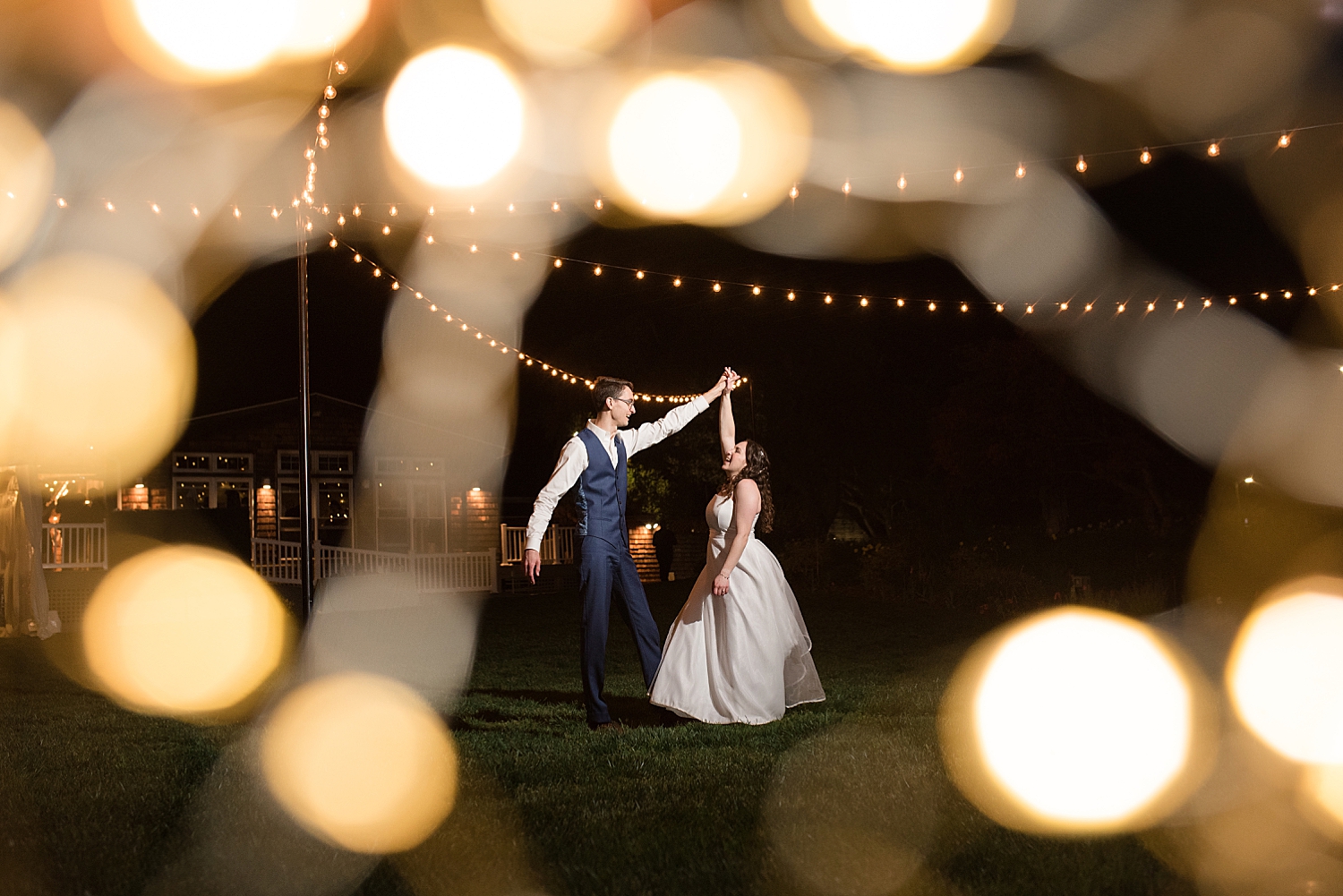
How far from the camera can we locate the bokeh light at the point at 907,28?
9.45 meters

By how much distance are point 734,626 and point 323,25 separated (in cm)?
606

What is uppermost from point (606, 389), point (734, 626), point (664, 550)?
point (606, 389)

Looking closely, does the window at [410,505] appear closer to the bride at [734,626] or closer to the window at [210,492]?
the window at [210,492]

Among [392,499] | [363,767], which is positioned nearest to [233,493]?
[392,499]

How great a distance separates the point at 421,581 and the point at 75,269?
12.9m

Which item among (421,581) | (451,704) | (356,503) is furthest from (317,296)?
(451,704)

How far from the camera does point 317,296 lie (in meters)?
38.3

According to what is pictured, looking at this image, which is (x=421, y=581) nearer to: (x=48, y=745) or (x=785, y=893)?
(x=48, y=745)

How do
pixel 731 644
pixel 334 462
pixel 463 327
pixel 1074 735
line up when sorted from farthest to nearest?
1. pixel 334 462
2. pixel 463 327
3. pixel 731 644
4. pixel 1074 735

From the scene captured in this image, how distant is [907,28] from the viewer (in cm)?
980

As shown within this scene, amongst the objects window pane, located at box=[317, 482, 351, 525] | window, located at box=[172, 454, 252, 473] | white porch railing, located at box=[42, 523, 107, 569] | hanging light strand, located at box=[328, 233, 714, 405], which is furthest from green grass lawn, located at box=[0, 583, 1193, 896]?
window pane, located at box=[317, 482, 351, 525]

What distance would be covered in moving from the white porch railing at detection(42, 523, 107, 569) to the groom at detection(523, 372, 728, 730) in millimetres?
14598

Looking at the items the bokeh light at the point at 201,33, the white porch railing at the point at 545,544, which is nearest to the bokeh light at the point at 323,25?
the bokeh light at the point at 201,33

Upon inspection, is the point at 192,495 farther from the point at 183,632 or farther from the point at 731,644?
the point at 731,644
